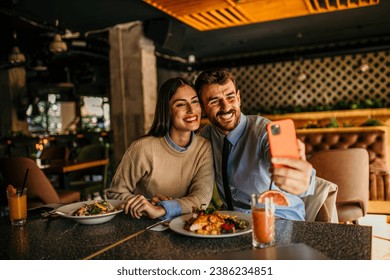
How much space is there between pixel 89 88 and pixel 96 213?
11821mm

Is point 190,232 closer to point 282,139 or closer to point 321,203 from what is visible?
point 282,139

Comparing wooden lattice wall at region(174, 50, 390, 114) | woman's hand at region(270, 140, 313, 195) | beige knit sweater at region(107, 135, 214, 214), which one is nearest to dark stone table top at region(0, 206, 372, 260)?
woman's hand at region(270, 140, 313, 195)

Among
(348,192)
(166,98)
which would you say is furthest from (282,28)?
(166,98)

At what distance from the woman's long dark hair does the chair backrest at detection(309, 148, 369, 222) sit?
1.16 m

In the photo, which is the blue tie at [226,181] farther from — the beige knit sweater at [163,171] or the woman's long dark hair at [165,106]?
the woman's long dark hair at [165,106]

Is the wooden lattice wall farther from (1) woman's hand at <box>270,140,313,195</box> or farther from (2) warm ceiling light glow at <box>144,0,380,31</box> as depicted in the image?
(1) woman's hand at <box>270,140,313,195</box>

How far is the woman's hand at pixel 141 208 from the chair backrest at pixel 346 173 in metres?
1.43

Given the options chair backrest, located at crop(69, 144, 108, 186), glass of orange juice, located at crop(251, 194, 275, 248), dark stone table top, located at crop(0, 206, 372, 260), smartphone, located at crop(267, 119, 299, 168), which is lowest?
chair backrest, located at crop(69, 144, 108, 186)

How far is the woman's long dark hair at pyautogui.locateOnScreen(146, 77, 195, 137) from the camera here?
1.51 metres

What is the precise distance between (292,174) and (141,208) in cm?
50

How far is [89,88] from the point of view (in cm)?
1227

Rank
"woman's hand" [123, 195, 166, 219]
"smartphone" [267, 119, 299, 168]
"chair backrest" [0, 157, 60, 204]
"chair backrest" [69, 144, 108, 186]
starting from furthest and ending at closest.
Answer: "chair backrest" [69, 144, 108, 186] → "chair backrest" [0, 157, 60, 204] → "woman's hand" [123, 195, 166, 219] → "smartphone" [267, 119, 299, 168]

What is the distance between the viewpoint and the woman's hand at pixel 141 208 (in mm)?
1134
